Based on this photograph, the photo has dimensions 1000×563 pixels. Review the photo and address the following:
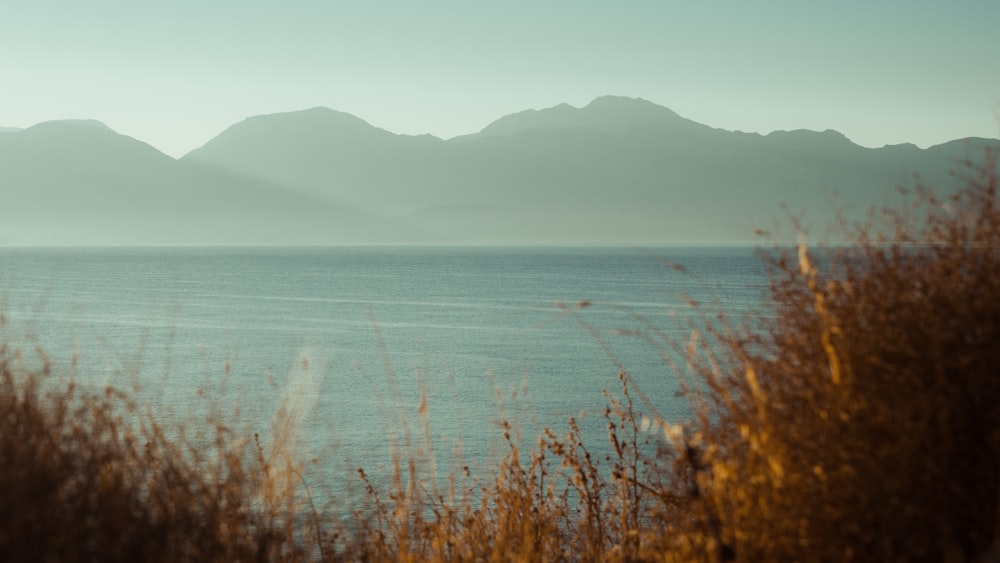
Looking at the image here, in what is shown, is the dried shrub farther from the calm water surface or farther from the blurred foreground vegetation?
the calm water surface

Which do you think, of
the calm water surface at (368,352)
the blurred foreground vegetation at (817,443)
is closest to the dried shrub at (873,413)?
the blurred foreground vegetation at (817,443)

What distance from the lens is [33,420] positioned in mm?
4023

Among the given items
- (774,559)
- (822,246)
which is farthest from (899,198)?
(774,559)

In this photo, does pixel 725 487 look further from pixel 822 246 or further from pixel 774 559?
pixel 822 246

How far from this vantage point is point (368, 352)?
151 ft

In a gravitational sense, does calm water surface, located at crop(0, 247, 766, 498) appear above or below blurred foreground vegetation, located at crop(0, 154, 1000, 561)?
below

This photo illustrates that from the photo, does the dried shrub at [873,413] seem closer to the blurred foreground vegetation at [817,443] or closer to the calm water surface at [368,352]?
the blurred foreground vegetation at [817,443]

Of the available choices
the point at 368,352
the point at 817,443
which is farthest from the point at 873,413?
the point at 368,352

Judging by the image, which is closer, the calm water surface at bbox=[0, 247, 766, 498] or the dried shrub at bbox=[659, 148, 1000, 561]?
the dried shrub at bbox=[659, 148, 1000, 561]

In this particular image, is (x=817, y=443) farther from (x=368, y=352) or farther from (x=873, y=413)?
(x=368, y=352)

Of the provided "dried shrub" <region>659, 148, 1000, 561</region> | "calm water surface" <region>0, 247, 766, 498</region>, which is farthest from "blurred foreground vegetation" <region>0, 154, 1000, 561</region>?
"calm water surface" <region>0, 247, 766, 498</region>

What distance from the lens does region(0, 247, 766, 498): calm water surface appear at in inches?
859

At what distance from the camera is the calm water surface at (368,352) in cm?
2181

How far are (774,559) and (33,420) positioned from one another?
315 cm
